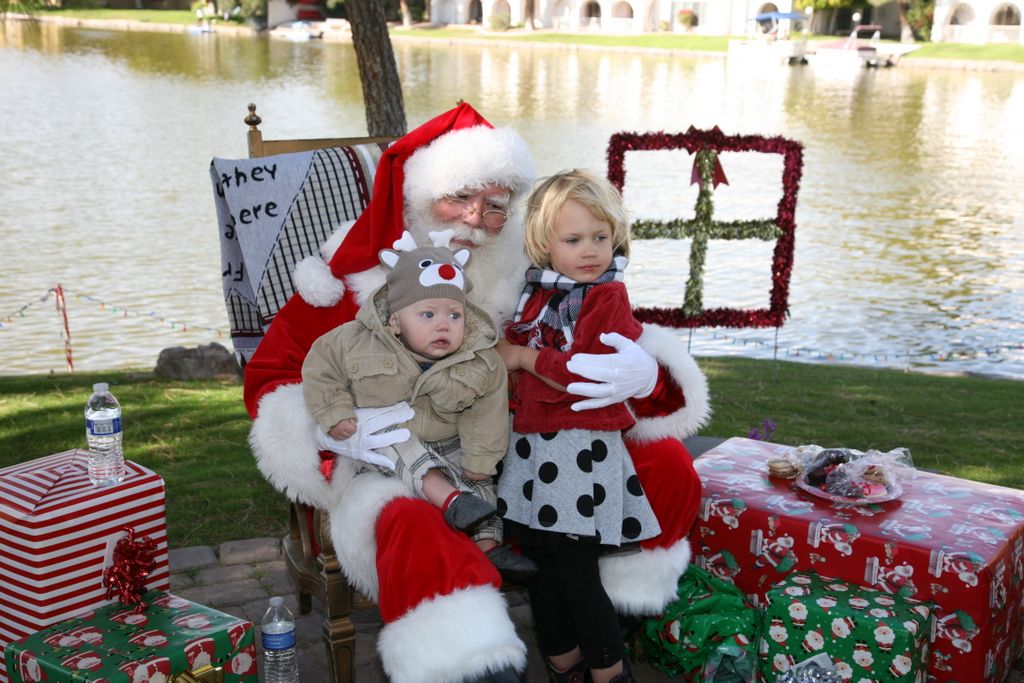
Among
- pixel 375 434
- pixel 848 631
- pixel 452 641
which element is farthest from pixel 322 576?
pixel 848 631

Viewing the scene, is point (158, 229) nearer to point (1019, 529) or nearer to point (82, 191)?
point (82, 191)

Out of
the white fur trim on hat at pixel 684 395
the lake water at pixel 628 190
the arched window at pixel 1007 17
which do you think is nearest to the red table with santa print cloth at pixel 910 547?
the white fur trim on hat at pixel 684 395

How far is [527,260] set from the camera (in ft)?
10.4

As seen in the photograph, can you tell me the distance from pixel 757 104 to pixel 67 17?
125 feet

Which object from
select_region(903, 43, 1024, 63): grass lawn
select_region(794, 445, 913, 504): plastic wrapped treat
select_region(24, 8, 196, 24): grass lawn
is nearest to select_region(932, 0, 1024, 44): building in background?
select_region(903, 43, 1024, 63): grass lawn

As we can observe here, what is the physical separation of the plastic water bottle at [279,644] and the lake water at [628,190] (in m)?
5.11

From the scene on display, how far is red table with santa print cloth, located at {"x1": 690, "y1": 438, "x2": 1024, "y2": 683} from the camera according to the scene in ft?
8.87

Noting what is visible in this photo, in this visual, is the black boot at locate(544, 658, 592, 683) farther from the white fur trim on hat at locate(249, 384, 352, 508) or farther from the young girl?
the white fur trim on hat at locate(249, 384, 352, 508)

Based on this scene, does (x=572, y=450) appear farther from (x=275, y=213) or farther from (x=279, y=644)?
(x=275, y=213)

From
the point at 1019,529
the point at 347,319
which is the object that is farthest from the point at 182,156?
the point at 1019,529

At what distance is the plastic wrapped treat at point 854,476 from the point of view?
118 inches

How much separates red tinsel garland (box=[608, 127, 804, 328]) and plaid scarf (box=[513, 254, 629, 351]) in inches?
104

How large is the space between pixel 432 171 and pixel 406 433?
0.87 meters

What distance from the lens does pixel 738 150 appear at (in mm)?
5973
